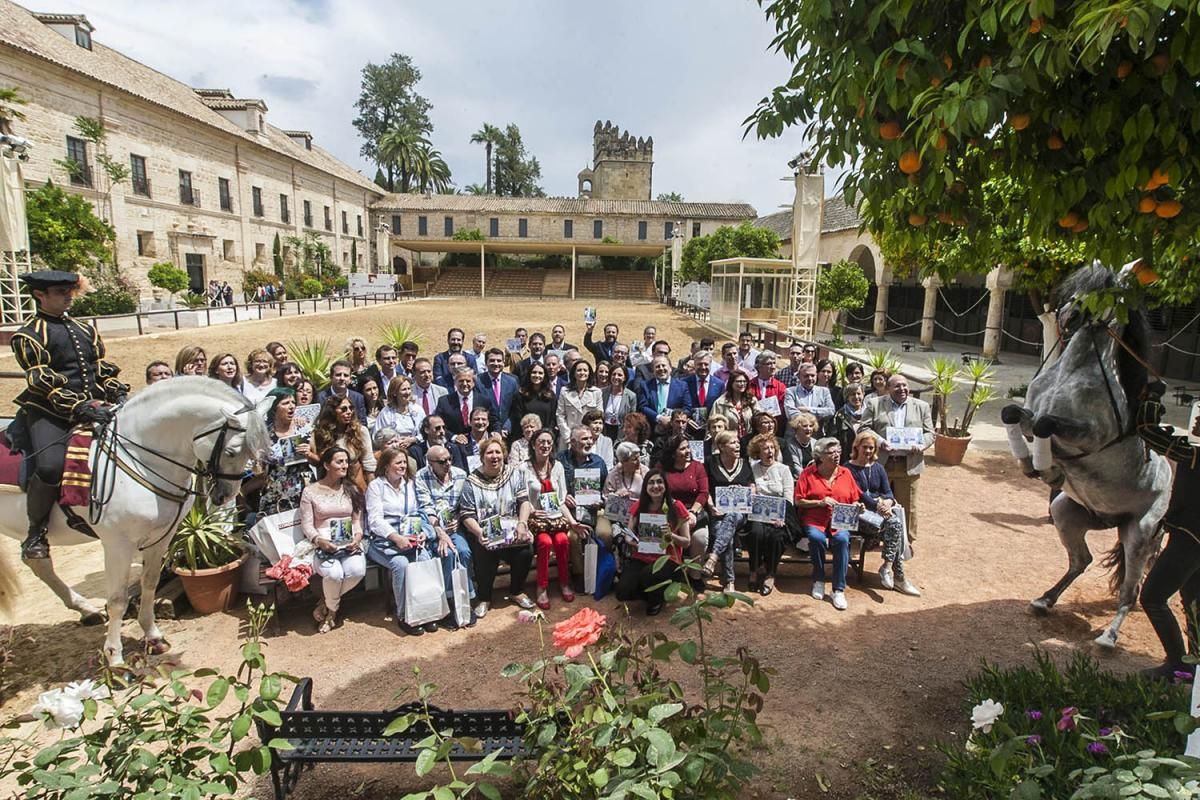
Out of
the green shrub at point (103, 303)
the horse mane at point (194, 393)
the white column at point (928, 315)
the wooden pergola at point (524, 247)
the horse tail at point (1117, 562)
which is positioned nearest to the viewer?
the horse mane at point (194, 393)

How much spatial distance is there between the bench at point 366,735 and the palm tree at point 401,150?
67.2m

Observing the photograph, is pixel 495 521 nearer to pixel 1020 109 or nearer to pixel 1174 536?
pixel 1020 109

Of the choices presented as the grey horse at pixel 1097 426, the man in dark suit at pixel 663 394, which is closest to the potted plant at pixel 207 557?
the man in dark suit at pixel 663 394

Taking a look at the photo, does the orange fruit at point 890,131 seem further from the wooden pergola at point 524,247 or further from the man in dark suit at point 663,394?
the wooden pergola at point 524,247

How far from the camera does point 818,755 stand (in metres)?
3.73

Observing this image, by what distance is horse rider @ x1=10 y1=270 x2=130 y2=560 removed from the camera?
4297 mm

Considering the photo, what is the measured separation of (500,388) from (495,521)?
2.38 metres

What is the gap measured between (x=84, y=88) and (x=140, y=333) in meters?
14.7

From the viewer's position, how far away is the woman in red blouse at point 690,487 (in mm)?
5793

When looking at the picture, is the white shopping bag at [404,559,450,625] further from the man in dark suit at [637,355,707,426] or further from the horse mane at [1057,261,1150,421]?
the horse mane at [1057,261,1150,421]

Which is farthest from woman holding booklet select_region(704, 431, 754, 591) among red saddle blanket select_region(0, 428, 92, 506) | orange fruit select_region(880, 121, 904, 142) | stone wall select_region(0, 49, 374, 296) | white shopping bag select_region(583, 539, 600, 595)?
stone wall select_region(0, 49, 374, 296)

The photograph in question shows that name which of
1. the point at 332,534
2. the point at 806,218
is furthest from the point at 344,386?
the point at 806,218

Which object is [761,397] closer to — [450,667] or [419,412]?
[419,412]

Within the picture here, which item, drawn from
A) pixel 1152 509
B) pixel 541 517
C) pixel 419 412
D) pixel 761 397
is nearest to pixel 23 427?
pixel 419 412
